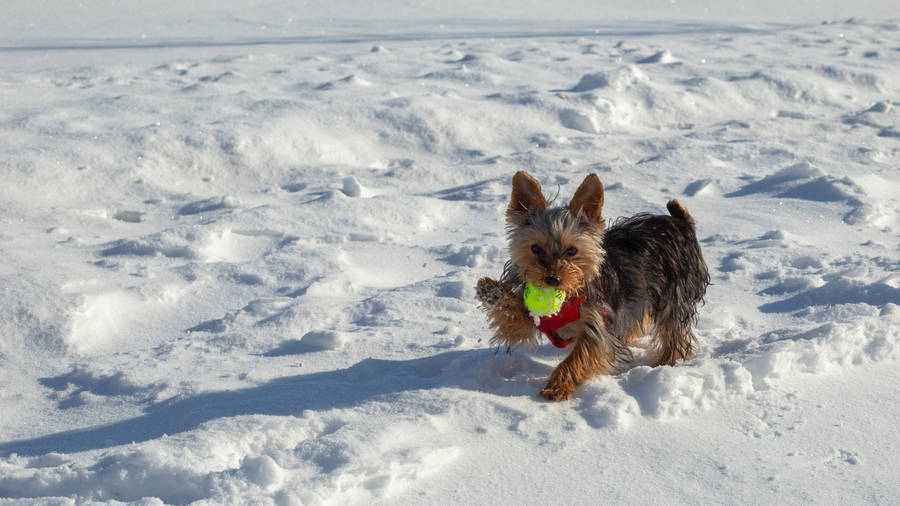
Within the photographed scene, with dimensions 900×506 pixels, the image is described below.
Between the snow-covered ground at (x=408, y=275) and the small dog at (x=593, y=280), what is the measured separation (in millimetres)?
150

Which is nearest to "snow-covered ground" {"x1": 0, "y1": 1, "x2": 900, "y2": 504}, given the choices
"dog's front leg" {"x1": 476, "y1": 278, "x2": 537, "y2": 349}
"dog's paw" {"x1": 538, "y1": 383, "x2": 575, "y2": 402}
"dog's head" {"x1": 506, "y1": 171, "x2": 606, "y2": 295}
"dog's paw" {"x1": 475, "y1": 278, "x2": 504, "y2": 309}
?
"dog's paw" {"x1": 538, "y1": 383, "x2": 575, "y2": 402}

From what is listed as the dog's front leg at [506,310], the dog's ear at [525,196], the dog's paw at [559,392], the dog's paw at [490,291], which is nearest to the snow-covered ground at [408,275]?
the dog's paw at [559,392]

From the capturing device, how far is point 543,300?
121 inches

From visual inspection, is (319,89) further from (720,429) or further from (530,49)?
(720,429)

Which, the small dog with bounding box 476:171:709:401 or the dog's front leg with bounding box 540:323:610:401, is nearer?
the small dog with bounding box 476:171:709:401

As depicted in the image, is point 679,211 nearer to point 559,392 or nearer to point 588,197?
point 588,197

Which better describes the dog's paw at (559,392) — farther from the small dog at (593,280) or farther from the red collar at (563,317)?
the red collar at (563,317)

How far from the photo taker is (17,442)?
3143 millimetres

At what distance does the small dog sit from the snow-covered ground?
150 mm

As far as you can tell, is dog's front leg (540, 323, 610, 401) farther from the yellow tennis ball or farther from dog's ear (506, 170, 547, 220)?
dog's ear (506, 170, 547, 220)

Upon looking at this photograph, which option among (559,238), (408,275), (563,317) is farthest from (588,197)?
(408,275)

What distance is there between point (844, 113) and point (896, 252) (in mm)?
4023

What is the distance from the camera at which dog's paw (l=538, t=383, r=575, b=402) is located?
3193mm

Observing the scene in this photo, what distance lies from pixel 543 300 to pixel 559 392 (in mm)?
379
